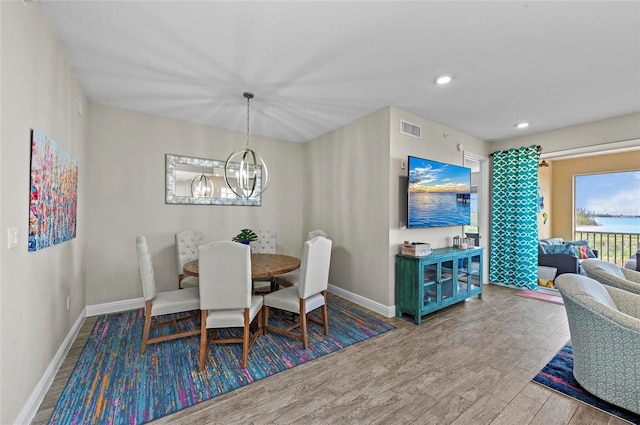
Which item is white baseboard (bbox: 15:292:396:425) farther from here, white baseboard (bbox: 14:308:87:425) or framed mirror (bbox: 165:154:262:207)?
framed mirror (bbox: 165:154:262:207)

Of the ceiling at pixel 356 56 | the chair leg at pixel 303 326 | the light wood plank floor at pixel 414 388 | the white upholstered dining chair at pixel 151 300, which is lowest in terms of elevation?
the light wood plank floor at pixel 414 388

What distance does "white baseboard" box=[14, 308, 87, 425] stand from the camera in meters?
1.65

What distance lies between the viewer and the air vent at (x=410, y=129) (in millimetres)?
3566

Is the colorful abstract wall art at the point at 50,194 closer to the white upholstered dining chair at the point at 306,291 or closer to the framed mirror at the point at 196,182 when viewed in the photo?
the framed mirror at the point at 196,182

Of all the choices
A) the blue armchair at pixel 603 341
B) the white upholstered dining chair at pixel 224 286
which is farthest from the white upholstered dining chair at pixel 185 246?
the blue armchair at pixel 603 341

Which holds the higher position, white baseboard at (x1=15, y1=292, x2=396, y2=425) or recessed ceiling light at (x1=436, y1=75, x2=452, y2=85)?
recessed ceiling light at (x1=436, y1=75, x2=452, y2=85)

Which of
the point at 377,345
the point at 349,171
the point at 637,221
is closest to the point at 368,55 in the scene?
the point at 349,171

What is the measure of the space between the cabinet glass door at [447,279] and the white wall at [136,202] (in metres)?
3.07

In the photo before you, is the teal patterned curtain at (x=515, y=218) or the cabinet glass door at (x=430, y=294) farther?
the teal patterned curtain at (x=515, y=218)

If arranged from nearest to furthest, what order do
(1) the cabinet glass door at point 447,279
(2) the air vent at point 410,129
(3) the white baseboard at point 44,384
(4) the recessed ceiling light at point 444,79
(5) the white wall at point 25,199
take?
1. (5) the white wall at point 25,199
2. (3) the white baseboard at point 44,384
3. (4) the recessed ceiling light at point 444,79
4. (1) the cabinet glass door at point 447,279
5. (2) the air vent at point 410,129

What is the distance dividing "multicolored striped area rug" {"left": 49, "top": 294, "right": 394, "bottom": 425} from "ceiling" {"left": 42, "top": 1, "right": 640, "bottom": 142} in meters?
2.69

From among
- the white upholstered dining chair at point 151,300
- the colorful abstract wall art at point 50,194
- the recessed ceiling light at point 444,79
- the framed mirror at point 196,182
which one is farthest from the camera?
the framed mirror at point 196,182

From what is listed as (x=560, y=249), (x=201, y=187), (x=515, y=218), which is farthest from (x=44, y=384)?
(x=560, y=249)

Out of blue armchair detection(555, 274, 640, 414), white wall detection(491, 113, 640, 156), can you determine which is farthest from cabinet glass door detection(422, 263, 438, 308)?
white wall detection(491, 113, 640, 156)
